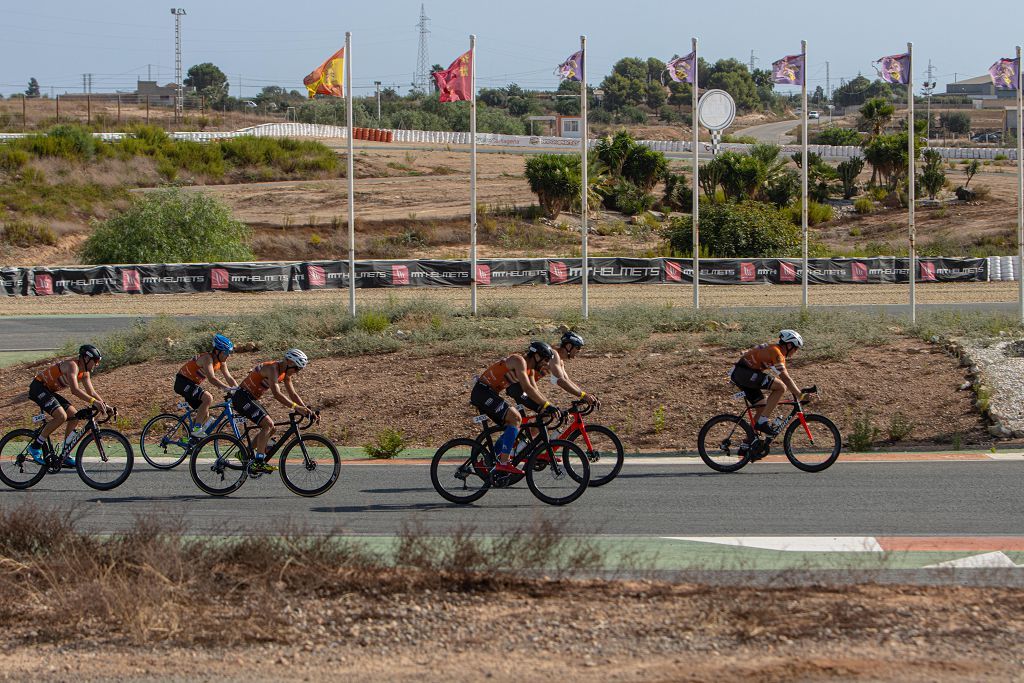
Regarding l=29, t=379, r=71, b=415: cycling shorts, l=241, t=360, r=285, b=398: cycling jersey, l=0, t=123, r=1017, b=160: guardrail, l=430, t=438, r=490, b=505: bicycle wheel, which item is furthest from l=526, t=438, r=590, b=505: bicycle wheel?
l=0, t=123, r=1017, b=160: guardrail

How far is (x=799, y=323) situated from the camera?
22.4 metres

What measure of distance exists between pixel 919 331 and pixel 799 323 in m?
2.34

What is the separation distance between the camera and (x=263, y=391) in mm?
12836

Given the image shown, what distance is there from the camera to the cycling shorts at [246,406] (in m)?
12.8

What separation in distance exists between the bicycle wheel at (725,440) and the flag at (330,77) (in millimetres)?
12918

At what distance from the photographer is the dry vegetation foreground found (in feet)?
23.4

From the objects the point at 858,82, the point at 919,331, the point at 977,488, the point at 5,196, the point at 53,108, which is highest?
the point at 858,82

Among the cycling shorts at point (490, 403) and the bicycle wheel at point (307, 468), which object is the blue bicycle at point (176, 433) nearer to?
the bicycle wheel at point (307, 468)

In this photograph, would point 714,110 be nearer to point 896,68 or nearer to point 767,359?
point 896,68

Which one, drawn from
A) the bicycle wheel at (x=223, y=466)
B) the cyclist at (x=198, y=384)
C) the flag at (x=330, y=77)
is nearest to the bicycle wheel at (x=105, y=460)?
the cyclist at (x=198, y=384)

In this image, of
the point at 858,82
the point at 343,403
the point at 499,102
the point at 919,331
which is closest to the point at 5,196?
the point at 343,403

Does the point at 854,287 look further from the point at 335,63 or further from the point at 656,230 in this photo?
the point at 335,63

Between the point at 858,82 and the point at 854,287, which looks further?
the point at 858,82

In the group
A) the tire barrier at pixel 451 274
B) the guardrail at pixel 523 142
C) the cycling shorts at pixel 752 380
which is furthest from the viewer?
the guardrail at pixel 523 142
